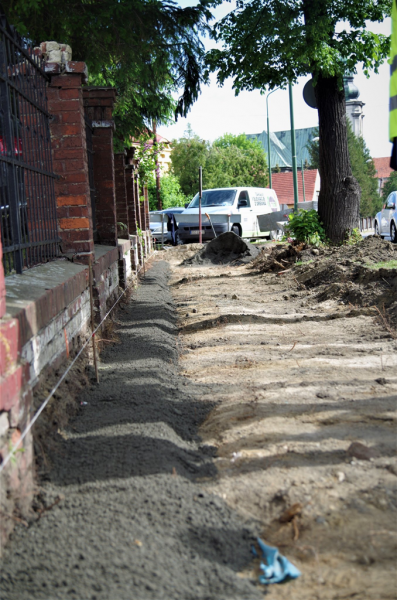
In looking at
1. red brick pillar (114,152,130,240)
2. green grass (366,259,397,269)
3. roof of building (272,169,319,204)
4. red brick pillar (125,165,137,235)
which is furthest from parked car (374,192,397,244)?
roof of building (272,169,319,204)

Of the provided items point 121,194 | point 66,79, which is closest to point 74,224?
point 66,79

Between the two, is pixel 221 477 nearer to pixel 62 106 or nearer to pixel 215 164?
pixel 62 106

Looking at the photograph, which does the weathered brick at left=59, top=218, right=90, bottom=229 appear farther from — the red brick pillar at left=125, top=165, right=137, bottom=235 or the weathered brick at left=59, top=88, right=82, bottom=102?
the red brick pillar at left=125, top=165, right=137, bottom=235

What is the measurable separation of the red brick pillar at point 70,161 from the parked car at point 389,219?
43.1ft

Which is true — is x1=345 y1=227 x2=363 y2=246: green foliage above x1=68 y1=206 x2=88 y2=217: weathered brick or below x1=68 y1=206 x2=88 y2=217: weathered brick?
below

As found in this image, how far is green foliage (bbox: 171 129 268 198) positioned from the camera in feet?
173

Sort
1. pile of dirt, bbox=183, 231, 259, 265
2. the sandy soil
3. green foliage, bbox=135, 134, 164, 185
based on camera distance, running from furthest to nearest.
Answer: green foliage, bbox=135, 134, 164, 185 → pile of dirt, bbox=183, 231, 259, 265 → the sandy soil

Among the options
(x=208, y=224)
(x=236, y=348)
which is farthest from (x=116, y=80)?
(x=208, y=224)

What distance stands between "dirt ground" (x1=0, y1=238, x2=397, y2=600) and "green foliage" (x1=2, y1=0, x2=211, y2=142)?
3600mm

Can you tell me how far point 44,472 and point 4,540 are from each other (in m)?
0.59

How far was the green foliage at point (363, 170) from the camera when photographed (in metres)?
62.3

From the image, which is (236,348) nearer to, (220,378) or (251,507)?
(220,378)

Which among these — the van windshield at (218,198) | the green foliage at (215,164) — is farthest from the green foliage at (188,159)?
the van windshield at (218,198)

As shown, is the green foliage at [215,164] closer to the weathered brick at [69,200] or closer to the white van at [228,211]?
the white van at [228,211]
